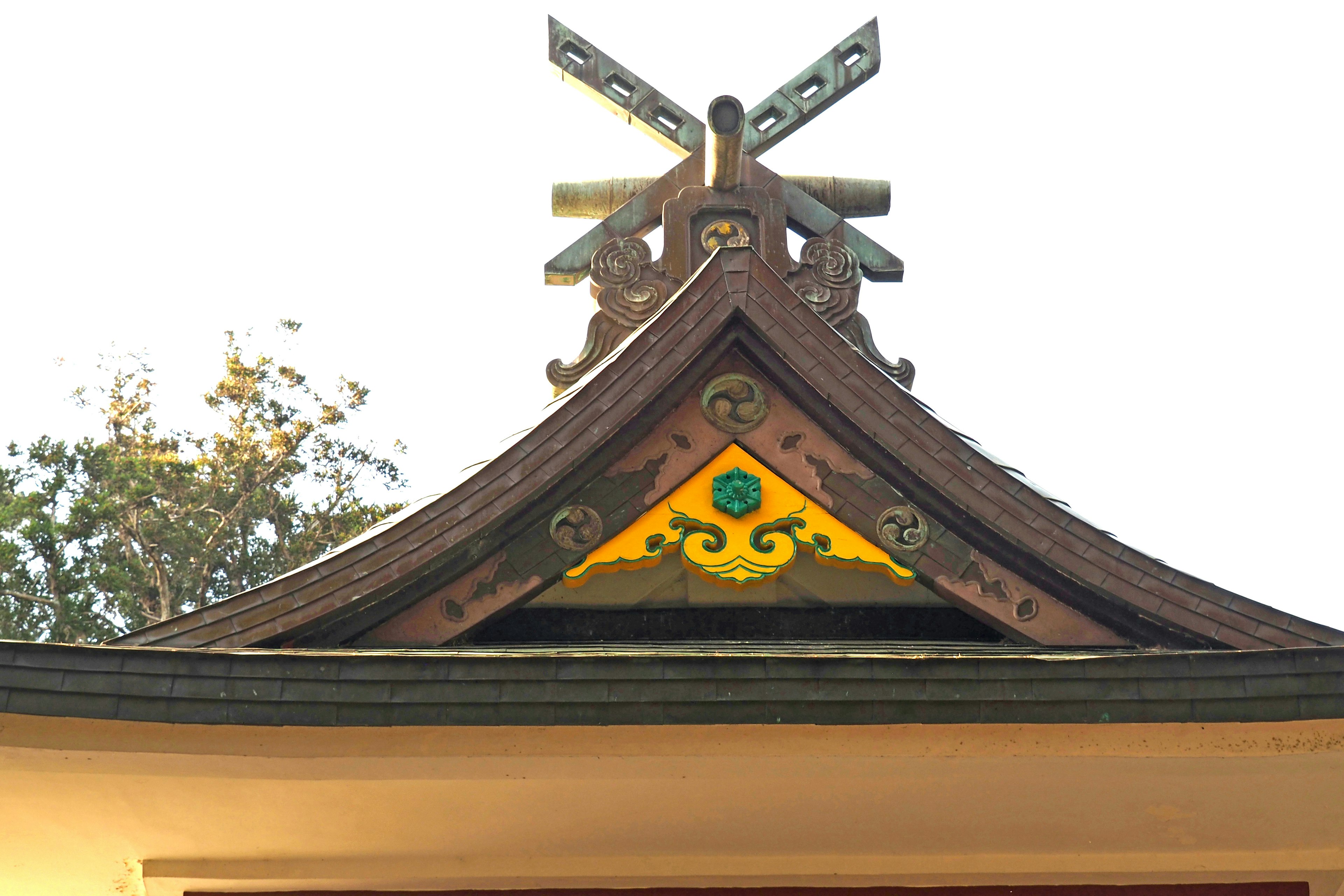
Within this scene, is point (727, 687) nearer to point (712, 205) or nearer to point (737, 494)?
point (737, 494)

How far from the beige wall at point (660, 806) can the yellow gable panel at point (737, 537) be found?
31.7 inches

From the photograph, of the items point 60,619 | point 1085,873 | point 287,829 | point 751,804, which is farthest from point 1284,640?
point 60,619

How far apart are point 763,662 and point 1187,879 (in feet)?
5.14

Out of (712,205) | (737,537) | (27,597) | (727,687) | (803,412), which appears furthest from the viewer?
(27,597)

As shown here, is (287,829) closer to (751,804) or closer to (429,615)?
(429,615)

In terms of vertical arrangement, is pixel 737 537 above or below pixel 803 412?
Answer: below

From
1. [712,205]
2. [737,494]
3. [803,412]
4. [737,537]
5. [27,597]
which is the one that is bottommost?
[737,537]

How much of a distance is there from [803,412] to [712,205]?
148 cm

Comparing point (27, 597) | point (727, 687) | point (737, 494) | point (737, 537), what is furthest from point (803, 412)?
point (27, 597)

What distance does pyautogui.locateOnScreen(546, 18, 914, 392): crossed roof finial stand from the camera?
5305 millimetres

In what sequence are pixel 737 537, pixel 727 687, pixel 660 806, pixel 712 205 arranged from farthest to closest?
pixel 712 205 → pixel 737 537 → pixel 660 806 → pixel 727 687

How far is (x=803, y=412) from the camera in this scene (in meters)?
4.43

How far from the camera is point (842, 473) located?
14.1 feet

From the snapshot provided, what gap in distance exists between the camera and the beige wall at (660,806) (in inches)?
133
